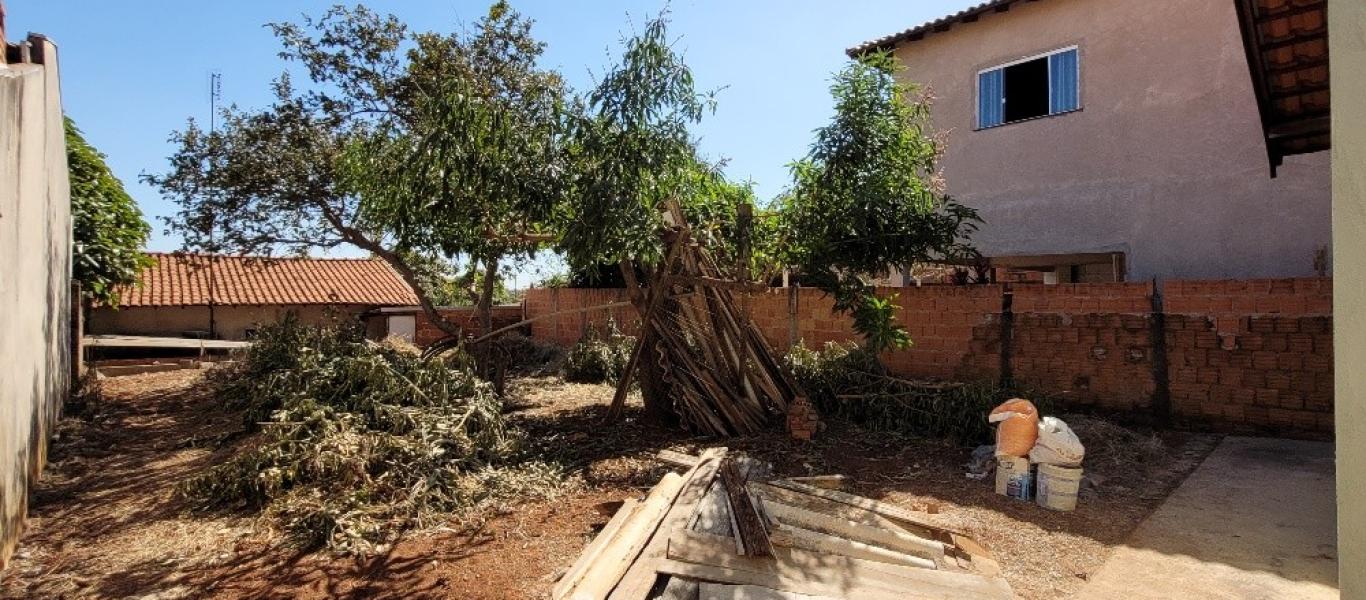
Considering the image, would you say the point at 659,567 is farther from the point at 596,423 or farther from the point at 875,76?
the point at 875,76

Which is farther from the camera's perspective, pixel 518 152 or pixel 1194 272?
pixel 1194 272

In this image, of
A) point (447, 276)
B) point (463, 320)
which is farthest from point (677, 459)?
point (447, 276)

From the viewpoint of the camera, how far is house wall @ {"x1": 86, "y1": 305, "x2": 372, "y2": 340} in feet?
50.6

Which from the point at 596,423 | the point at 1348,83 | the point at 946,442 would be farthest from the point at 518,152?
the point at 1348,83

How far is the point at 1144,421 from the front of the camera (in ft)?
21.8

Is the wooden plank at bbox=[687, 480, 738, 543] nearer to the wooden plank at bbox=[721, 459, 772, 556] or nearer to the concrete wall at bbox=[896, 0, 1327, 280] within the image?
the wooden plank at bbox=[721, 459, 772, 556]

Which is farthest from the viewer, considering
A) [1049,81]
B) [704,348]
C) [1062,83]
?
[1049,81]

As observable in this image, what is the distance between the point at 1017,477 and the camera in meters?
4.68

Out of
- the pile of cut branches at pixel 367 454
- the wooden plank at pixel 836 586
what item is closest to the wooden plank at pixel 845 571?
the wooden plank at pixel 836 586

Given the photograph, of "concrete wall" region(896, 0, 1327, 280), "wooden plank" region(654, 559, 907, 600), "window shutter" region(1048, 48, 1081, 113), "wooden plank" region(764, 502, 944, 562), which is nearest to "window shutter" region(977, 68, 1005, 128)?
"concrete wall" region(896, 0, 1327, 280)

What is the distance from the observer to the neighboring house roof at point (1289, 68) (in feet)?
13.3

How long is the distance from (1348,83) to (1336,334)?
2.14 feet

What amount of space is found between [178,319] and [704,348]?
50.8 ft

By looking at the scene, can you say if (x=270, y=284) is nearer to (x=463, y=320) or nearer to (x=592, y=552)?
(x=463, y=320)
